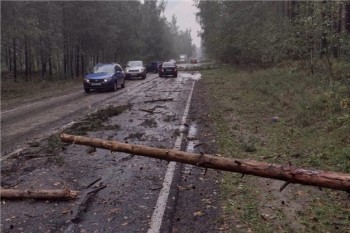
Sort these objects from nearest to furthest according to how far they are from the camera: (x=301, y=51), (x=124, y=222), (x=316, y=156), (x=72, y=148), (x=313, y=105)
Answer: (x=124, y=222)
(x=316, y=156)
(x=72, y=148)
(x=313, y=105)
(x=301, y=51)

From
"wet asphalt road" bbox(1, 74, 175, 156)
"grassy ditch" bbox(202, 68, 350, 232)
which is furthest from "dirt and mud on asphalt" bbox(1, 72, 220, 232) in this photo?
"wet asphalt road" bbox(1, 74, 175, 156)

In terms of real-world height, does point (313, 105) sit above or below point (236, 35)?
below

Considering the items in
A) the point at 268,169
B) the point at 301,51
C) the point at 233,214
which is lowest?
the point at 233,214

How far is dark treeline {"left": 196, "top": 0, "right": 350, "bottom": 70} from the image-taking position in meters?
15.3

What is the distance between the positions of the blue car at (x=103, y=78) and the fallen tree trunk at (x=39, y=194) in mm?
17433

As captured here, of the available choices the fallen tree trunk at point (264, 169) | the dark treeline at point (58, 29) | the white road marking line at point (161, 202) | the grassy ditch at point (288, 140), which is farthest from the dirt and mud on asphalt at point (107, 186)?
the dark treeline at point (58, 29)

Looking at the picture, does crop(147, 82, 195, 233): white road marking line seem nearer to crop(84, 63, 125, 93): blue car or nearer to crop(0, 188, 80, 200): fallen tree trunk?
crop(0, 188, 80, 200): fallen tree trunk

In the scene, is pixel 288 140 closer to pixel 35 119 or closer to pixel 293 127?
pixel 293 127

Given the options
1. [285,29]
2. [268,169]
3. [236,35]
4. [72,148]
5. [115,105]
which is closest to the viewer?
[268,169]

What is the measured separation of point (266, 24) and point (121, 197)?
24248 millimetres

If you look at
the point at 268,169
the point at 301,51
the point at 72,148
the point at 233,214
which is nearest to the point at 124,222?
the point at 233,214

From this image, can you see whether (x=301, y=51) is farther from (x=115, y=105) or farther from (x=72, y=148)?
(x=72, y=148)

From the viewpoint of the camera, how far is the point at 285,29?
22672mm

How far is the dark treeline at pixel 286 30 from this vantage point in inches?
602
